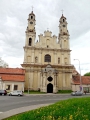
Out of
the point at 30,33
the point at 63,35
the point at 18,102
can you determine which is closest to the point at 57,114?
the point at 18,102

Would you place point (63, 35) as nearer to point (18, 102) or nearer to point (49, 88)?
point (49, 88)

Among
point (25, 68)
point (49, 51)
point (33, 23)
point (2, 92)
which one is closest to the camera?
point (2, 92)

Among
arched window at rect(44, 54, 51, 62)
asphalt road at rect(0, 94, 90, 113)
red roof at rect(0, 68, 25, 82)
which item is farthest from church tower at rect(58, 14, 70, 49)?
asphalt road at rect(0, 94, 90, 113)

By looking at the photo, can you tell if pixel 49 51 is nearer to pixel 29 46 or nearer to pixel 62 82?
pixel 29 46

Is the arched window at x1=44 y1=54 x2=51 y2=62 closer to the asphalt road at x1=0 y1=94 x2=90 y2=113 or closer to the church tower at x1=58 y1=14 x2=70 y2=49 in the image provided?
the church tower at x1=58 y1=14 x2=70 y2=49

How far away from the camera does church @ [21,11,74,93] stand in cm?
4581

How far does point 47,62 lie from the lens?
50.6 m

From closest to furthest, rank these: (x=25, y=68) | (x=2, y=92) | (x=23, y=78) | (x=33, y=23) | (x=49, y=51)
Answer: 1. (x=2, y=92)
2. (x=23, y=78)
3. (x=25, y=68)
4. (x=49, y=51)
5. (x=33, y=23)

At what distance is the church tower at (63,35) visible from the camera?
2115 inches

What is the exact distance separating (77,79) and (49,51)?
48.4ft

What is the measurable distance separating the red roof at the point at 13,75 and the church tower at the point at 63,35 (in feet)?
61.2

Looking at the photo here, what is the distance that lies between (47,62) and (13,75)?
1303 cm

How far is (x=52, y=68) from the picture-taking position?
4656 cm


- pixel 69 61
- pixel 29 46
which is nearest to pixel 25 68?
pixel 29 46
